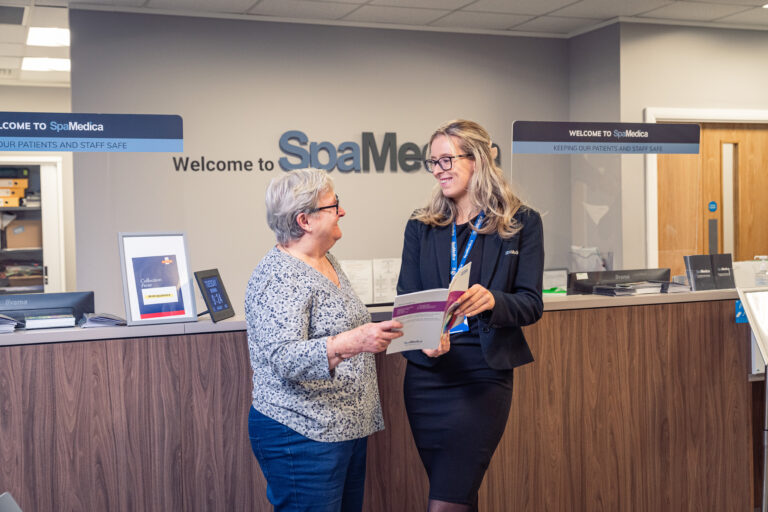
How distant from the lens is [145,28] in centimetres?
540

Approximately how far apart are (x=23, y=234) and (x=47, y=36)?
302cm

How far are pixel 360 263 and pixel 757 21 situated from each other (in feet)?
12.0

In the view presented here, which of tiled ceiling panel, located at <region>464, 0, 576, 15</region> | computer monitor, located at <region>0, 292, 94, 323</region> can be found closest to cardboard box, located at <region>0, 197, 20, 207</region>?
tiled ceiling panel, located at <region>464, 0, 576, 15</region>

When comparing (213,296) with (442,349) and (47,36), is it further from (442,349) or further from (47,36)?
(47,36)

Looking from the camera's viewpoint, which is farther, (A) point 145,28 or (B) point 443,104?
(B) point 443,104

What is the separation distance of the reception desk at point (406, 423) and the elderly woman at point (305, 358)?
2.70 feet

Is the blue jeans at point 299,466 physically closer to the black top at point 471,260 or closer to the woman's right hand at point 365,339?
the woman's right hand at point 365,339

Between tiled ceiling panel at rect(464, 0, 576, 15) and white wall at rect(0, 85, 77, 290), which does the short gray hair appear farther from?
white wall at rect(0, 85, 77, 290)

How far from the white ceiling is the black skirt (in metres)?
3.70

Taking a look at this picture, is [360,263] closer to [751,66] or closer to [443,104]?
[443,104]

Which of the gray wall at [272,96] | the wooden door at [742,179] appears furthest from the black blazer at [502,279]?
the wooden door at [742,179]

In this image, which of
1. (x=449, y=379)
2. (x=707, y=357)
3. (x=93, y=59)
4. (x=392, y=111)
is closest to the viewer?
(x=449, y=379)

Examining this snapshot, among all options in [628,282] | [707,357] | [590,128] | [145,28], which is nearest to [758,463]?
[707,357]

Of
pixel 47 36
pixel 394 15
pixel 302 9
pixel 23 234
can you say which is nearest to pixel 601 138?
pixel 394 15
